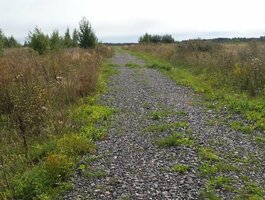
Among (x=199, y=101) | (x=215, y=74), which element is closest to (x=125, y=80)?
(x=215, y=74)

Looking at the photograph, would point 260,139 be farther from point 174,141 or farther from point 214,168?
point 214,168

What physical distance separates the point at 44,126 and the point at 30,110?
0.62 m

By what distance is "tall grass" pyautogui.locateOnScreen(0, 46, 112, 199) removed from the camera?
614 centimetres

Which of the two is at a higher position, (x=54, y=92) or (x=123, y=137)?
(x=54, y=92)

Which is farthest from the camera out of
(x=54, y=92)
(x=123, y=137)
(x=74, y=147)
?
(x=54, y=92)

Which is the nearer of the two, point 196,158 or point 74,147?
point 196,158

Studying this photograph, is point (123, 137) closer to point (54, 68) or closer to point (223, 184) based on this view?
point (223, 184)

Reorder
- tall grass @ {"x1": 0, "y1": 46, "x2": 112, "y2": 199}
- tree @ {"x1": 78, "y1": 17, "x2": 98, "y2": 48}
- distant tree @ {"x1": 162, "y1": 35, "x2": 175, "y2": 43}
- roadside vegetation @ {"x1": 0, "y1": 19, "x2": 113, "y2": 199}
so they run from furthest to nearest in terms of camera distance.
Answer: distant tree @ {"x1": 162, "y1": 35, "x2": 175, "y2": 43} → tree @ {"x1": 78, "y1": 17, "x2": 98, "y2": 48} → tall grass @ {"x1": 0, "y1": 46, "x2": 112, "y2": 199} → roadside vegetation @ {"x1": 0, "y1": 19, "x2": 113, "y2": 199}

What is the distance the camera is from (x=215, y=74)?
1521 cm

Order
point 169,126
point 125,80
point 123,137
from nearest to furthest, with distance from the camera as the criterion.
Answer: point 123,137 < point 169,126 < point 125,80

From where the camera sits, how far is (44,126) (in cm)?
797

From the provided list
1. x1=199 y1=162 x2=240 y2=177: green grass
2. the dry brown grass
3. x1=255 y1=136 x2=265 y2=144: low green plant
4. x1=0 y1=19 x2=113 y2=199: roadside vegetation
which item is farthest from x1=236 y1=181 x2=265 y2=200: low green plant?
the dry brown grass

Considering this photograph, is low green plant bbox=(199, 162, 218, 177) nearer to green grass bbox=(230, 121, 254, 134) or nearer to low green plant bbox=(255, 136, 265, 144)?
low green plant bbox=(255, 136, 265, 144)

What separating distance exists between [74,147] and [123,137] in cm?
133
